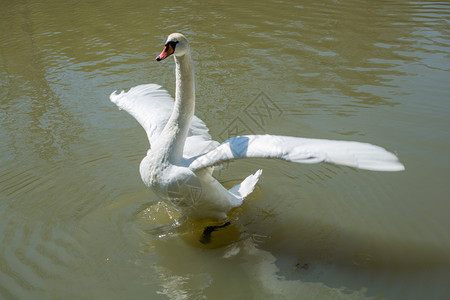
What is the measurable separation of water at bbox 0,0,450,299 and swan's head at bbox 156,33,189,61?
1.79 meters

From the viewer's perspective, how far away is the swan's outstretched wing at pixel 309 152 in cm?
293

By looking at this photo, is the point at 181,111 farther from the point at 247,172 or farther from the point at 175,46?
the point at 247,172

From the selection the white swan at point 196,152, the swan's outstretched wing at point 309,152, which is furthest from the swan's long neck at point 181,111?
the swan's outstretched wing at point 309,152

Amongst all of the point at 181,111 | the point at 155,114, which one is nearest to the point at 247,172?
the point at 155,114

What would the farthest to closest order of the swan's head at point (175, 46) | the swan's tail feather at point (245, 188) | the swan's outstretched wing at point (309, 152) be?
the swan's tail feather at point (245, 188) < the swan's head at point (175, 46) < the swan's outstretched wing at point (309, 152)

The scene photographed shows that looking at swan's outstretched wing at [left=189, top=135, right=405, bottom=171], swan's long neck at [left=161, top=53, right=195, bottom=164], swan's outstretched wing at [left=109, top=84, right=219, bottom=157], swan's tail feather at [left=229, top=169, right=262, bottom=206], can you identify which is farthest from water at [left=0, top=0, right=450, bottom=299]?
swan's outstretched wing at [left=189, top=135, right=405, bottom=171]

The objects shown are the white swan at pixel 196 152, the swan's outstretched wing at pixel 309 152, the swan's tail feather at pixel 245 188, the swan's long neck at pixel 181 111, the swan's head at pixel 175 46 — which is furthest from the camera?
the swan's tail feather at pixel 245 188

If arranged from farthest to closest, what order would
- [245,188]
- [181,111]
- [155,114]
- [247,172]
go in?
[247,172] < [155,114] < [245,188] < [181,111]

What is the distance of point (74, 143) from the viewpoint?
627 cm

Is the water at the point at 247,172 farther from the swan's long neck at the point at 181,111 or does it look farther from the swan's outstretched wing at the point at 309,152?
the swan's outstretched wing at the point at 309,152

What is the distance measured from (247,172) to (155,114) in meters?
1.33

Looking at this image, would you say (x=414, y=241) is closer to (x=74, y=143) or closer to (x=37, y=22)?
(x=74, y=143)

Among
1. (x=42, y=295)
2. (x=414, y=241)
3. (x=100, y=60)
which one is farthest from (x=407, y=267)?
(x=100, y=60)

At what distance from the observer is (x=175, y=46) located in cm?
402
